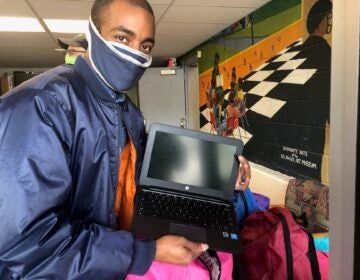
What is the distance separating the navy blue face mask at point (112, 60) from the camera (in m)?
0.83

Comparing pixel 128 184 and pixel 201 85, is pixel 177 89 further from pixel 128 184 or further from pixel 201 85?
pixel 128 184

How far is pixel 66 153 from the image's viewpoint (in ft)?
2.14

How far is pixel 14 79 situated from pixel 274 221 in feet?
18.5

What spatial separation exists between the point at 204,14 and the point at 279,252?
2.28 meters

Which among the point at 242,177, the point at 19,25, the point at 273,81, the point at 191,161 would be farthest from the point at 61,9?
the point at 242,177

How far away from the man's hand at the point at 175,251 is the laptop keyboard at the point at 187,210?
111 mm

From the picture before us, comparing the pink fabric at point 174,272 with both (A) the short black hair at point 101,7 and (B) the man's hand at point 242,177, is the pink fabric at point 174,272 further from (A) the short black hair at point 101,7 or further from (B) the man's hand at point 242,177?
(A) the short black hair at point 101,7

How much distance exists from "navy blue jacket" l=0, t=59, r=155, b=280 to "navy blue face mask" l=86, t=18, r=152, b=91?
12cm

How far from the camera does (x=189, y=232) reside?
739 millimetres

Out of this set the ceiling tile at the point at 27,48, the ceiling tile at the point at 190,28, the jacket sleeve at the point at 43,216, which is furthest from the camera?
the ceiling tile at the point at 27,48

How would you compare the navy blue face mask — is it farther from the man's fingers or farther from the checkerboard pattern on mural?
the checkerboard pattern on mural

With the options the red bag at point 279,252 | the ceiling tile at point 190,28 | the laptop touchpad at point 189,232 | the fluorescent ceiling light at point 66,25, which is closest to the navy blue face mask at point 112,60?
the laptop touchpad at point 189,232

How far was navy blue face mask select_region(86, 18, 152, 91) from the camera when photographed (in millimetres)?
835

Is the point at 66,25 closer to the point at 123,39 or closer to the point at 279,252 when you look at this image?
the point at 123,39
